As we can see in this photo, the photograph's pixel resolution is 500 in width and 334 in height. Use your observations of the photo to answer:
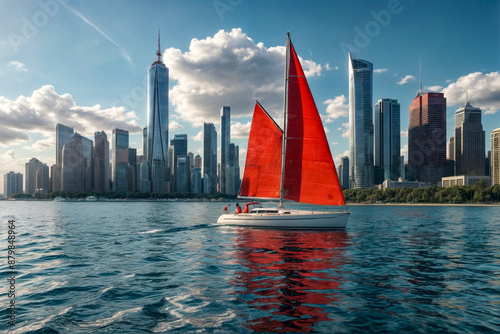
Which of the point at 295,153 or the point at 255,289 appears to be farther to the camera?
the point at 295,153

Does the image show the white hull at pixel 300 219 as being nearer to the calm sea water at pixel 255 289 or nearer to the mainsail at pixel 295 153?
the mainsail at pixel 295 153

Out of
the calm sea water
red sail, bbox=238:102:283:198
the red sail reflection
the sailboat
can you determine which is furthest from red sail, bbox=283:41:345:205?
the calm sea water

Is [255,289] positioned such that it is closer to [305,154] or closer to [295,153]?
[305,154]

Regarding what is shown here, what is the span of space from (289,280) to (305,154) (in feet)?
77.6

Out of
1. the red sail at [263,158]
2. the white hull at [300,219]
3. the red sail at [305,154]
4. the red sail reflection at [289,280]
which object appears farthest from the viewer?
the red sail at [263,158]

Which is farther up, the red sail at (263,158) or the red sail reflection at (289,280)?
the red sail at (263,158)

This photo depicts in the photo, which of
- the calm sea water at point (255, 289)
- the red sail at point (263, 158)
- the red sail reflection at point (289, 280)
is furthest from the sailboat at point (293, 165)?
the calm sea water at point (255, 289)

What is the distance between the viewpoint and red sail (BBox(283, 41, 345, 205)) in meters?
36.8

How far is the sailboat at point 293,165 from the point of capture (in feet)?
120

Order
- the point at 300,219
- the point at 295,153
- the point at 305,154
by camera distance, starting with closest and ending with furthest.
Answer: the point at 300,219, the point at 305,154, the point at 295,153

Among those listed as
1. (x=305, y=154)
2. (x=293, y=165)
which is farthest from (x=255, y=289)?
(x=305, y=154)

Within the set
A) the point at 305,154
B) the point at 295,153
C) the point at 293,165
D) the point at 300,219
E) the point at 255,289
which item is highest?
the point at 295,153

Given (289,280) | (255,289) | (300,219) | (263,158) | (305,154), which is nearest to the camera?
(255,289)

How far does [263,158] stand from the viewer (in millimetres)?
39969
